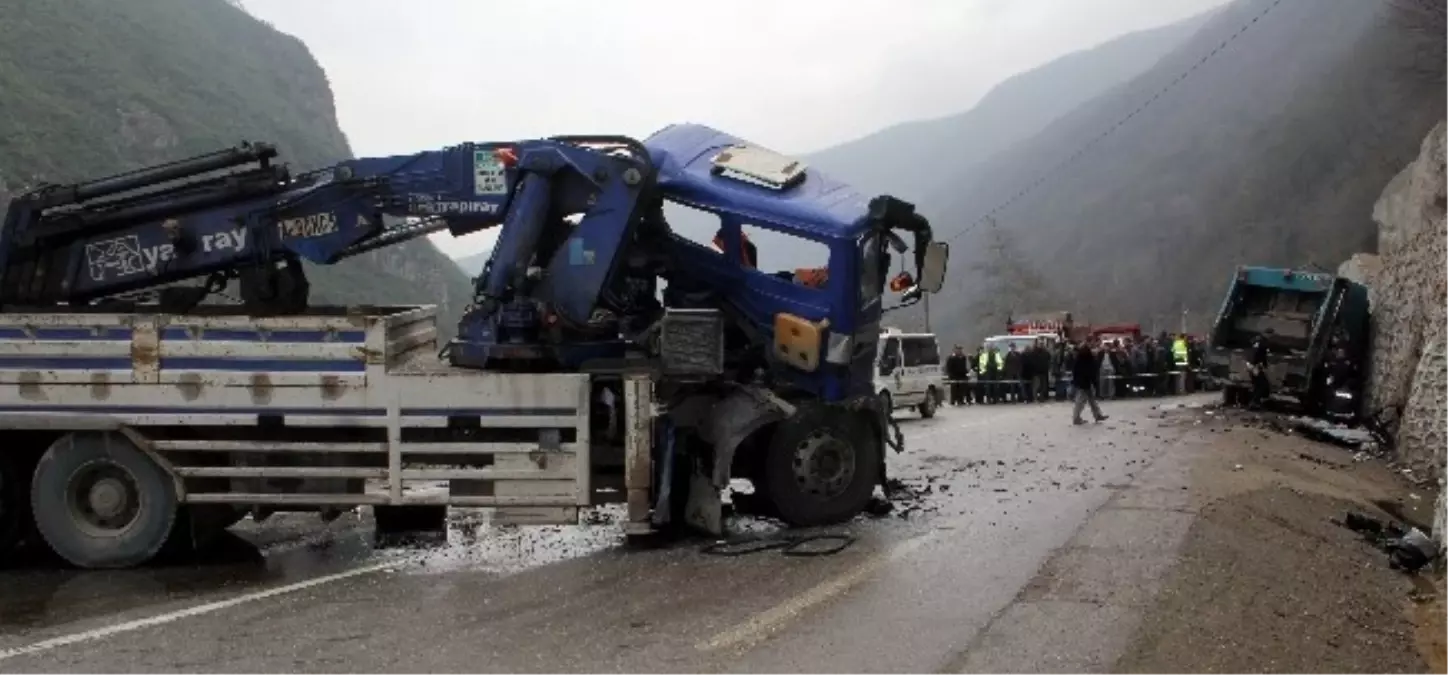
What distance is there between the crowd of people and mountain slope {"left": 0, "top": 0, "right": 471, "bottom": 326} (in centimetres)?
2290

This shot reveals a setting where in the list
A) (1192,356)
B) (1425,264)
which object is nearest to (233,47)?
(1192,356)

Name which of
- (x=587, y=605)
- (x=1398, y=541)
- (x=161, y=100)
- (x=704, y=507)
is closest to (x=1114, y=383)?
(x=1398, y=541)

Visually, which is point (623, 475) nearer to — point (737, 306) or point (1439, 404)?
point (737, 306)

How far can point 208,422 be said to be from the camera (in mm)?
8562

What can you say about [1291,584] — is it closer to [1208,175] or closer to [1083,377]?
[1083,377]

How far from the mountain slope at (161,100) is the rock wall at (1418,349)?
33016 mm

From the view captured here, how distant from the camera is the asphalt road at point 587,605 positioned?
5863 mm

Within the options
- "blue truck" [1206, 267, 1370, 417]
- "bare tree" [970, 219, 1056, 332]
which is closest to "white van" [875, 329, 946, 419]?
"blue truck" [1206, 267, 1370, 417]

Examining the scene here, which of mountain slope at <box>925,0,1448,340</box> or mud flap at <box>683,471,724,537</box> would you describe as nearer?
mud flap at <box>683,471,724,537</box>

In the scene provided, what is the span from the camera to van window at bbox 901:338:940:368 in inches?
938

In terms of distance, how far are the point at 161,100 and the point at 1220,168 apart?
91.1 metres

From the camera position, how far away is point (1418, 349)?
17828mm

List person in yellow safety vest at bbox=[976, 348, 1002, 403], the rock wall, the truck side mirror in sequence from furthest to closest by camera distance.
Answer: person in yellow safety vest at bbox=[976, 348, 1002, 403] → the rock wall → the truck side mirror

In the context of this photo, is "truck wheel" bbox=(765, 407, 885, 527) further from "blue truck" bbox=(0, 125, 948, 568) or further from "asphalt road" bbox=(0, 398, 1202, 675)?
"asphalt road" bbox=(0, 398, 1202, 675)
